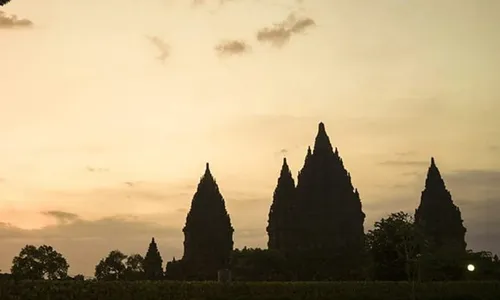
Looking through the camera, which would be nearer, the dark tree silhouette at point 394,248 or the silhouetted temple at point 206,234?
the dark tree silhouette at point 394,248

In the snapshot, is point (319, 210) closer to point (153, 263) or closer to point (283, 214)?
point (283, 214)

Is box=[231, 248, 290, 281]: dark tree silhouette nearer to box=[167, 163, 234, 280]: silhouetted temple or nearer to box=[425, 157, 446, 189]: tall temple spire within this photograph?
box=[167, 163, 234, 280]: silhouetted temple

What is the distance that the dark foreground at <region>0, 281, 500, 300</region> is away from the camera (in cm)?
4584

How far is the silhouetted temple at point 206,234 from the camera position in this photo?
300 ft

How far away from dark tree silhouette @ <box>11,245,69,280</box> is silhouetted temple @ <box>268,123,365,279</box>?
95.8ft

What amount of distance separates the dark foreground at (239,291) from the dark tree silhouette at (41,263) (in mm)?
38100

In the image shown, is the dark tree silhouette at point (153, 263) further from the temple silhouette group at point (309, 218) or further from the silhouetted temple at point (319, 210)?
the silhouetted temple at point (319, 210)

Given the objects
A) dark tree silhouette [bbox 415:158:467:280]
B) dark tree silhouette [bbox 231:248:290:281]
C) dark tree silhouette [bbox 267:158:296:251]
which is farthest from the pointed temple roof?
dark tree silhouette [bbox 231:248:290:281]

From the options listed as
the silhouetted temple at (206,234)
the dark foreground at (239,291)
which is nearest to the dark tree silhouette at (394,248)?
the dark foreground at (239,291)

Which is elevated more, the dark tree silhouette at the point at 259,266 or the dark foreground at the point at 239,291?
the dark tree silhouette at the point at 259,266

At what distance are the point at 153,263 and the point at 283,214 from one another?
19763 mm

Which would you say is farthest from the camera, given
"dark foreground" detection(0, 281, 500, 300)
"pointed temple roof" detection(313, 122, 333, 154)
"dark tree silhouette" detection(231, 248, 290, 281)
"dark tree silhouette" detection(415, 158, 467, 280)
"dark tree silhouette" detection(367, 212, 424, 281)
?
"pointed temple roof" detection(313, 122, 333, 154)

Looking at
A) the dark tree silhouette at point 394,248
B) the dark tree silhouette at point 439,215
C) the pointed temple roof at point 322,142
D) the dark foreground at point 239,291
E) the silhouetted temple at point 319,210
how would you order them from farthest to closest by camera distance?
the pointed temple roof at point 322,142, the dark tree silhouette at point 439,215, the silhouetted temple at point 319,210, the dark tree silhouette at point 394,248, the dark foreground at point 239,291

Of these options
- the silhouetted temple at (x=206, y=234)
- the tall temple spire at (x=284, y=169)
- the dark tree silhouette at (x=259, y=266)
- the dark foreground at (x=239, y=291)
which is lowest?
the dark foreground at (x=239, y=291)
